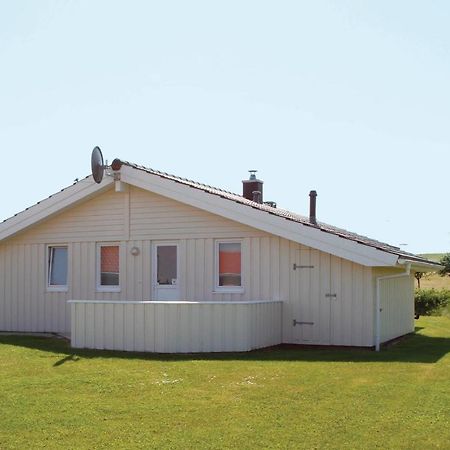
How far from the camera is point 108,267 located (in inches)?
706

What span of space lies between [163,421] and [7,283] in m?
12.5

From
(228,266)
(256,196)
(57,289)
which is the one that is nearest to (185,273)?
(228,266)

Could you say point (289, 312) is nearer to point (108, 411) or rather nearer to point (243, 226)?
point (243, 226)

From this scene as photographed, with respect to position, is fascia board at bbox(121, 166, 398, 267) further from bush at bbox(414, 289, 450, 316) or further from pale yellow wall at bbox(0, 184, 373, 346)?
bush at bbox(414, 289, 450, 316)

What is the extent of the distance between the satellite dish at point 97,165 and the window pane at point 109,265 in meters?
1.99

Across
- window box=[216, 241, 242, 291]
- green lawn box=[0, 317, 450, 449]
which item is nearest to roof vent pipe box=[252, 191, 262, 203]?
window box=[216, 241, 242, 291]

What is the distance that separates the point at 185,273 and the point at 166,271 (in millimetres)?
694

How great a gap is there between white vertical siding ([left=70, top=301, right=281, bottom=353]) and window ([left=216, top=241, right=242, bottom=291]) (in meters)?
2.02

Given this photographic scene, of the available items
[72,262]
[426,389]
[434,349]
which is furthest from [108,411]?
[72,262]

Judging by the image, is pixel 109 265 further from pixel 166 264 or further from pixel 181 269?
pixel 181 269

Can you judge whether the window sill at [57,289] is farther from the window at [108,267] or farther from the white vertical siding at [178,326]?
the white vertical siding at [178,326]

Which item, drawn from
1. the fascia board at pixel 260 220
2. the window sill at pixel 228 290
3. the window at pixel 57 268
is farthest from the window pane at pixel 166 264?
the window at pixel 57 268

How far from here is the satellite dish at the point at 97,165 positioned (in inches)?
650

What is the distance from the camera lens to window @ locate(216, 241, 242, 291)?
16078 mm
